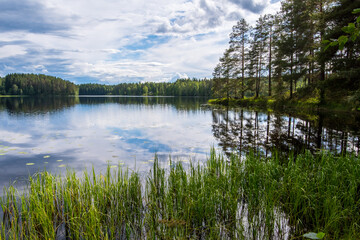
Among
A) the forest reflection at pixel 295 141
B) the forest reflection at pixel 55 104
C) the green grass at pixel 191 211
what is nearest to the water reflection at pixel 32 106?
the forest reflection at pixel 55 104

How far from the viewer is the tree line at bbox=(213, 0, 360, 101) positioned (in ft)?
56.4

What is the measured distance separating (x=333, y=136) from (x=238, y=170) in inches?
436

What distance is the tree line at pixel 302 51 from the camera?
17.2 m

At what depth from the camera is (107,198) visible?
18.4 feet

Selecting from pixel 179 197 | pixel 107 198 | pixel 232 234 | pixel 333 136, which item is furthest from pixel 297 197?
pixel 333 136

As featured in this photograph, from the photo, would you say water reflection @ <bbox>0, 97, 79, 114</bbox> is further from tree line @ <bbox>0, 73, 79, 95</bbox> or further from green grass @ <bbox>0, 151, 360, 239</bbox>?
tree line @ <bbox>0, 73, 79, 95</bbox>

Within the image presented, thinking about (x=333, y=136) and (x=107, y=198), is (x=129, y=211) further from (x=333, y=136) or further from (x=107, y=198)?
(x=333, y=136)

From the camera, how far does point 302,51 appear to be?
101 feet

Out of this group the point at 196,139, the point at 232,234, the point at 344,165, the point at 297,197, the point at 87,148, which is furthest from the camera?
the point at 196,139

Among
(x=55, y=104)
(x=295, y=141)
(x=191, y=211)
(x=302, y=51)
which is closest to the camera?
(x=191, y=211)

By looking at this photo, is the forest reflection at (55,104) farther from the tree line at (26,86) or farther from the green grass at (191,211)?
the tree line at (26,86)

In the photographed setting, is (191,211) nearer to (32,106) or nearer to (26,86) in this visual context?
(32,106)

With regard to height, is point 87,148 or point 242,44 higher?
point 242,44

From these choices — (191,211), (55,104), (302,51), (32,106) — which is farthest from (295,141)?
(55,104)
